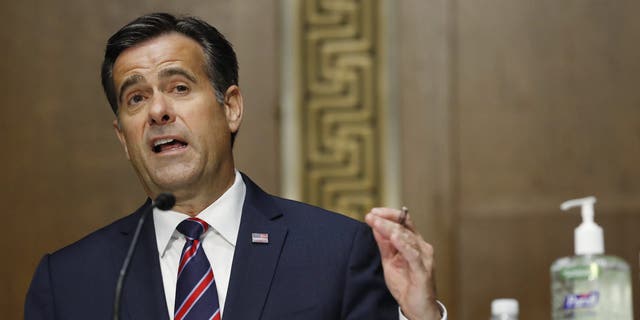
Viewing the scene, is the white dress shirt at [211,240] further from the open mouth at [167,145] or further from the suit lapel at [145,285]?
the open mouth at [167,145]

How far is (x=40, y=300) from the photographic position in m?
2.13

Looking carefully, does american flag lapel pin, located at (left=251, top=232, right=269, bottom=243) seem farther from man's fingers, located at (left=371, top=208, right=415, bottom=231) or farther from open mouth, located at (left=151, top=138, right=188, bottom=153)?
man's fingers, located at (left=371, top=208, right=415, bottom=231)

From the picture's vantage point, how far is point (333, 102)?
12.5ft

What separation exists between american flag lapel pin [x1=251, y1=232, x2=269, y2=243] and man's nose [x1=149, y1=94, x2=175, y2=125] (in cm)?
29

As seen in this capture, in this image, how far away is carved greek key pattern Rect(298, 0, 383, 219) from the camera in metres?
3.78

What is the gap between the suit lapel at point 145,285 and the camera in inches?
78.1

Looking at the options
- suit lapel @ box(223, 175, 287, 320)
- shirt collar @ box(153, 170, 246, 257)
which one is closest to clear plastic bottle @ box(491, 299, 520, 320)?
suit lapel @ box(223, 175, 287, 320)

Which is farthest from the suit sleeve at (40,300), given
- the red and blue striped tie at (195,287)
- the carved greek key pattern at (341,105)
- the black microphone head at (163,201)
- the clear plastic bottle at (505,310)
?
the carved greek key pattern at (341,105)

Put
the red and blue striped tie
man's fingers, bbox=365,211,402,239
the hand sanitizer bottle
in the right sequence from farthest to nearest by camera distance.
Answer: the red and blue striped tie → man's fingers, bbox=365,211,402,239 → the hand sanitizer bottle

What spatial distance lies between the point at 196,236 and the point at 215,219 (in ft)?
0.22

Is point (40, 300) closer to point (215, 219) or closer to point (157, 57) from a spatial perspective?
point (215, 219)

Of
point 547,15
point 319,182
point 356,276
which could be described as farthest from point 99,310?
point 547,15

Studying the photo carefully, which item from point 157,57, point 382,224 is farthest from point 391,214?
point 157,57

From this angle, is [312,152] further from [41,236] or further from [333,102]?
[41,236]
